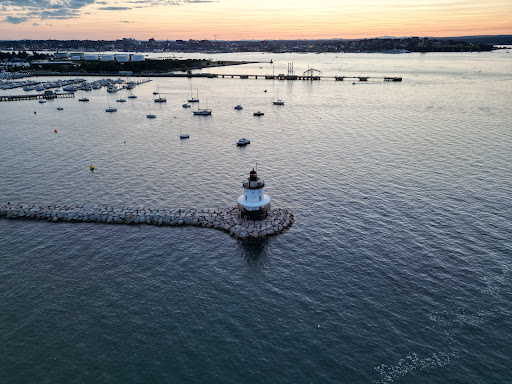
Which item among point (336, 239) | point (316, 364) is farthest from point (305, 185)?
point (316, 364)

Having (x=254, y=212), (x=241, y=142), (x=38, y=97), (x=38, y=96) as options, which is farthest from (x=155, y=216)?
(x=38, y=96)

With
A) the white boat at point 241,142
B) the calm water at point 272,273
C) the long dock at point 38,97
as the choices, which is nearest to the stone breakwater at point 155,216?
the calm water at point 272,273

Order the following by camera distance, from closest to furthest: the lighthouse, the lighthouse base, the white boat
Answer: the lighthouse
the lighthouse base
the white boat

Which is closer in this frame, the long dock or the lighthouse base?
the lighthouse base

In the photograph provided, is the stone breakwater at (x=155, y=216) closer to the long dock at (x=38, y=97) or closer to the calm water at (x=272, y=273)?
the calm water at (x=272, y=273)

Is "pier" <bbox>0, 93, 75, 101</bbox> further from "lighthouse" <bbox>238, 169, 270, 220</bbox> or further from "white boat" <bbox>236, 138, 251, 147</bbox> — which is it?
"lighthouse" <bbox>238, 169, 270, 220</bbox>

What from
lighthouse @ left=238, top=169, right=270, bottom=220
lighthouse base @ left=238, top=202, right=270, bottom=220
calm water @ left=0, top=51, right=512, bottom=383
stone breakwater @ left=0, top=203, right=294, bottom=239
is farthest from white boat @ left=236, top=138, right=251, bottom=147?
lighthouse base @ left=238, top=202, right=270, bottom=220
